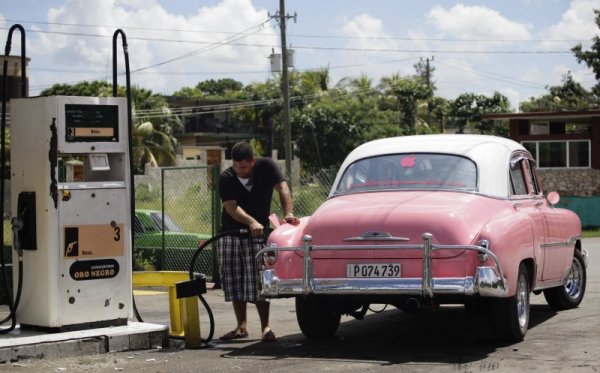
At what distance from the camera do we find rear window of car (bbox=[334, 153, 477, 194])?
9281 mm

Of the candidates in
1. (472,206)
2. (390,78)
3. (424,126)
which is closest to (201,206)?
(472,206)

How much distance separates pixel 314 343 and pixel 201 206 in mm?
8551

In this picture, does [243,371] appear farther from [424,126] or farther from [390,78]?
[390,78]

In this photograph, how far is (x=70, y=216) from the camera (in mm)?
9125

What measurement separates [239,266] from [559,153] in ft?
145

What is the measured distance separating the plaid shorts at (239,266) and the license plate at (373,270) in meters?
1.52

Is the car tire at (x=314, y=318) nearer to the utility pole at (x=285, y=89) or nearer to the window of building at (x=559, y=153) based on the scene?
the utility pole at (x=285, y=89)

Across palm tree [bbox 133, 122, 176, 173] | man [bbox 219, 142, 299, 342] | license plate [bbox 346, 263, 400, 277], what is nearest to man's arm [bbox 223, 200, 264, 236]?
man [bbox 219, 142, 299, 342]

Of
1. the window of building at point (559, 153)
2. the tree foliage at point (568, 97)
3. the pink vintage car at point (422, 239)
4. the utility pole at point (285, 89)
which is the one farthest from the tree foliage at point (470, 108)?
the pink vintage car at point (422, 239)

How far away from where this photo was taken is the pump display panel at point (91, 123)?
909cm

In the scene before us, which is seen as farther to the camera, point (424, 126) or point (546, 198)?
point (424, 126)

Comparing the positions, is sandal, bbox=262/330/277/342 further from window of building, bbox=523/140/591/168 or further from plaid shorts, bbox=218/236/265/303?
window of building, bbox=523/140/591/168

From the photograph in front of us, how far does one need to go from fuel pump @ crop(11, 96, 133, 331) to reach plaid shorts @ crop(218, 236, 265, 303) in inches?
36.1

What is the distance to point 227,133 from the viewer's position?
271 ft
